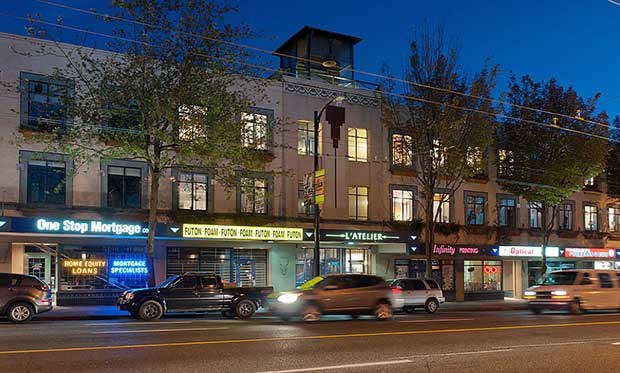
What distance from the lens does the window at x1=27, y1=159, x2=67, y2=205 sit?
24.6m

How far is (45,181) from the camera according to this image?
2486 cm

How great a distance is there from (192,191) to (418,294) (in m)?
10.2

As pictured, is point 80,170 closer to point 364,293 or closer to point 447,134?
point 364,293

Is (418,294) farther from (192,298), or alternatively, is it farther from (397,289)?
(192,298)

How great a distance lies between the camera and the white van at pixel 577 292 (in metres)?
23.7

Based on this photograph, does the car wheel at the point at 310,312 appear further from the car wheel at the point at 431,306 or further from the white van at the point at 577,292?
the white van at the point at 577,292

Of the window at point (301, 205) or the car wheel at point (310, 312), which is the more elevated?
the window at point (301, 205)

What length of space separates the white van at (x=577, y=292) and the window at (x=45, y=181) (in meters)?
17.8

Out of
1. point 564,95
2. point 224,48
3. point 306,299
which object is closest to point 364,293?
point 306,299

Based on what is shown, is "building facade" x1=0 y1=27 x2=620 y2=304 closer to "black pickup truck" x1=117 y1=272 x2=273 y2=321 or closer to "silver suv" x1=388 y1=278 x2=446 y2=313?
"silver suv" x1=388 y1=278 x2=446 y2=313

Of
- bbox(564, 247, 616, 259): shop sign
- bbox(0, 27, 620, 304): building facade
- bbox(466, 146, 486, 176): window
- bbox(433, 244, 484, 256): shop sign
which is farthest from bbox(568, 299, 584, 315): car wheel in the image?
bbox(564, 247, 616, 259): shop sign

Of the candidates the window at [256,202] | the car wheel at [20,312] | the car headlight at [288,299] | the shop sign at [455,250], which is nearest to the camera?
the car wheel at [20,312]

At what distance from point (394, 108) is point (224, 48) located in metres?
10.4

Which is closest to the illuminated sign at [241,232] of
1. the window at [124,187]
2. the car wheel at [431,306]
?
the window at [124,187]
